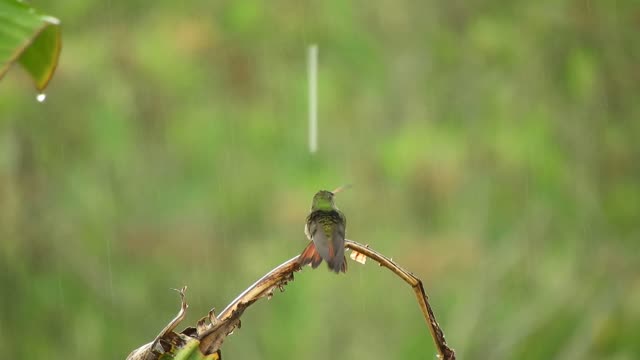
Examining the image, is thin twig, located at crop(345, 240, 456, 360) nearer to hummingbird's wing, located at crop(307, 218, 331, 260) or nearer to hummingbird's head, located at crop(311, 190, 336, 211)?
hummingbird's wing, located at crop(307, 218, 331, 260)

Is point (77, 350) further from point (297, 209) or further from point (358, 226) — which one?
point (358, 226)

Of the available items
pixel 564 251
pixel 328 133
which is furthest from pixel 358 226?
pixel 564 251

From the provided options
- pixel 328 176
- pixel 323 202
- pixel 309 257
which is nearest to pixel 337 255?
pixel 309 257

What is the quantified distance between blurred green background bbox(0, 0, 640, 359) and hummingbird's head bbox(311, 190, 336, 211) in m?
2.93

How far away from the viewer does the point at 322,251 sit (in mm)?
841

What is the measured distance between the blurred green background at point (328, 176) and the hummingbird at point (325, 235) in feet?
9.87

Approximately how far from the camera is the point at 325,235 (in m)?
0.93

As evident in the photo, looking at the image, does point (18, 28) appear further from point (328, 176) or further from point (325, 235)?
point (328, 176)

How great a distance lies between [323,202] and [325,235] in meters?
0.23

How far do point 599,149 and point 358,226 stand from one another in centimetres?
121

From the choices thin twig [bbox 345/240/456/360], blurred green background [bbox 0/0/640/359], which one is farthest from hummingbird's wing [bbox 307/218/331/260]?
blurred green background [bbox 0/0/640/359]

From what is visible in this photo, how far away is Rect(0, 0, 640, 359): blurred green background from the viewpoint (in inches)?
167

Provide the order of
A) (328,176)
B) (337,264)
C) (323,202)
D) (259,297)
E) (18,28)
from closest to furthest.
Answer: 1. (18,28)
2. (259,297)
3. (337,264)
4. (323,202)
5. (328,176)

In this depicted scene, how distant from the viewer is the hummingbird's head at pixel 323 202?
43.4 inches
